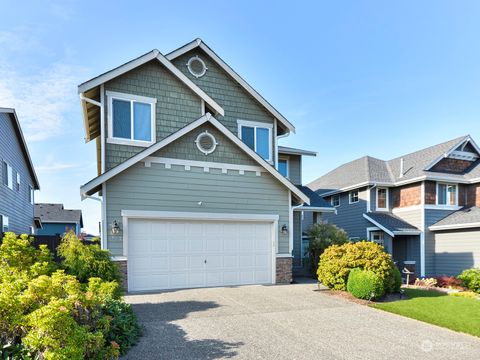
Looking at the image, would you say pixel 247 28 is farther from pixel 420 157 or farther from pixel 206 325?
pixel 420 157

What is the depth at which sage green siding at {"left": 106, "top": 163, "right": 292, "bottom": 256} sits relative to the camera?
988 cm

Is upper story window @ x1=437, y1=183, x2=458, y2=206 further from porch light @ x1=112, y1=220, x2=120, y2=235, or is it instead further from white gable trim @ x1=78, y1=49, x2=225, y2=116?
porch light @ x1=112, y1=220, x2=120, y2=235

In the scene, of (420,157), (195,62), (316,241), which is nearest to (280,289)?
(316,241)

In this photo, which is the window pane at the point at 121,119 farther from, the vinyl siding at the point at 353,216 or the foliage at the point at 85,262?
the vinyl siding at the point at 353,216

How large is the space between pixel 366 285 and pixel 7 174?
16219 mm

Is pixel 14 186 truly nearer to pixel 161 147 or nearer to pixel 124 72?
pixel 124 72

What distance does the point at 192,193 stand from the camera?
10758 millimetres

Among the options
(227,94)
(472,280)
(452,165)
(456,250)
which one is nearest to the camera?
(472,280)

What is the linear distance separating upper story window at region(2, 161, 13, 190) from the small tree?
46.7ft

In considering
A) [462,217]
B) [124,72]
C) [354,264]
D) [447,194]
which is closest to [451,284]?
[462,217]

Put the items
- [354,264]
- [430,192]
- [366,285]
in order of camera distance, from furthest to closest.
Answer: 1. [430,192]
2. [354,264]
3. [366,285]

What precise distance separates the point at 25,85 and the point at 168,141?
5.76 m

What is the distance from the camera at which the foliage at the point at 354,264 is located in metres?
9.66

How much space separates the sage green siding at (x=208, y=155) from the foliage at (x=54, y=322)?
5422 millimetres
